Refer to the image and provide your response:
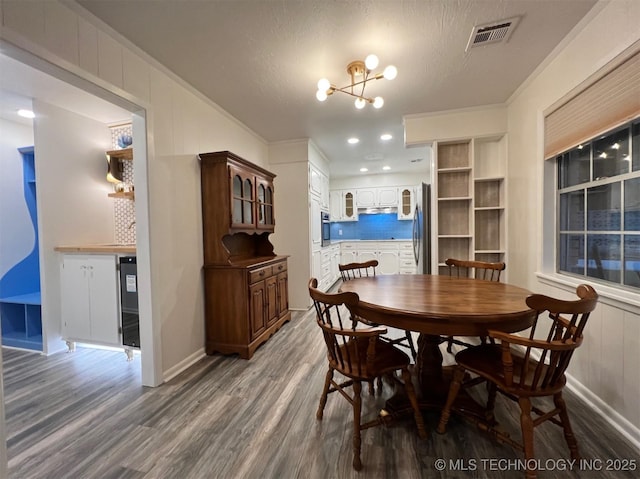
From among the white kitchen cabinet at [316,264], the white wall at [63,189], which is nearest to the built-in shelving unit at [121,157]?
the white wall at [63,189]

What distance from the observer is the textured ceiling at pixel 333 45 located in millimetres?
1713

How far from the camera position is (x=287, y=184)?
423cm

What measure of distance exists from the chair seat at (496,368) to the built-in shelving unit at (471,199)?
190 centimetres

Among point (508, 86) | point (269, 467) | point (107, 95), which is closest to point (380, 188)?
point (508, 86)

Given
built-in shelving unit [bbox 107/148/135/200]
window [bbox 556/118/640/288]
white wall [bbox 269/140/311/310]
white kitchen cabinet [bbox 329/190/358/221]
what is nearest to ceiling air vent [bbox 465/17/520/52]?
window [bbox 556/118/640/288]

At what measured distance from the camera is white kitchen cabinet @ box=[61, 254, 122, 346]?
8.96 ft

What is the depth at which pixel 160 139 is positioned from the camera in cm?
229

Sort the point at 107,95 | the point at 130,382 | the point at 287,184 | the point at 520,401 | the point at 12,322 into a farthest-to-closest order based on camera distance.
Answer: the point at 287,184, the point at 12,322, the point at 130,382, the point at 107,95, the point at 520,401

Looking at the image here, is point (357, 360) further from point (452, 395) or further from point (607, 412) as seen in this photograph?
point (607, 412)

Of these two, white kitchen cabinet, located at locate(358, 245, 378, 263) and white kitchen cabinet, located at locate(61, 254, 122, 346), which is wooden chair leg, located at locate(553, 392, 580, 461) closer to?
white kitchen cabinet, located at locate(61, 254, 122, 346)

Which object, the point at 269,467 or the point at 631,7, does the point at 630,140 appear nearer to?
the point at 631,7

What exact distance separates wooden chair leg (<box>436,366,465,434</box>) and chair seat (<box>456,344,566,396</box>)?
0.05 m

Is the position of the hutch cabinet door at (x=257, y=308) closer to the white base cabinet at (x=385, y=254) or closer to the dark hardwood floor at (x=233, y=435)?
the dark hardwood floor at (x=233, y=435)

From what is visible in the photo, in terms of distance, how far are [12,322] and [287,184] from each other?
370 centimetres
